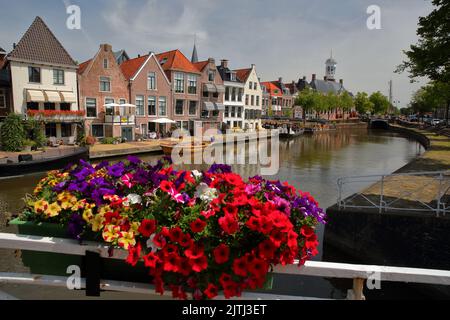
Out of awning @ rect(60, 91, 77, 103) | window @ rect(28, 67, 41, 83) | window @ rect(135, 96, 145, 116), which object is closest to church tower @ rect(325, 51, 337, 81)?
window @ rect(135, 96, 145, 116)

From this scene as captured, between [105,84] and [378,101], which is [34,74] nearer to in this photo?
[105,84]

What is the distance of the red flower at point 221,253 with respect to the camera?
214cm

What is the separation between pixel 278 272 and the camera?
2.30 meters

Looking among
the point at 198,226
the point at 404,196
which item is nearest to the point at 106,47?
the point at 404,196

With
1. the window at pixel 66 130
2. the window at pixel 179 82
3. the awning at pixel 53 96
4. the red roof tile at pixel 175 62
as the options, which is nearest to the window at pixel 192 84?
the red roof tile at pixel 175 62

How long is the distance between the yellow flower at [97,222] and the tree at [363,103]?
114596 mm

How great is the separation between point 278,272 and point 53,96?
103 ft

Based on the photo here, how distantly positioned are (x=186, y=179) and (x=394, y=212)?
296 inches

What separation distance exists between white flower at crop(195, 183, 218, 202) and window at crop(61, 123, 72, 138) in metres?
30.9

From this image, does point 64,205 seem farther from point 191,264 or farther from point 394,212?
point 394,212

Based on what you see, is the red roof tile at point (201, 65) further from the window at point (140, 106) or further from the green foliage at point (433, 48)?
the green foliage at point (433, 48)
